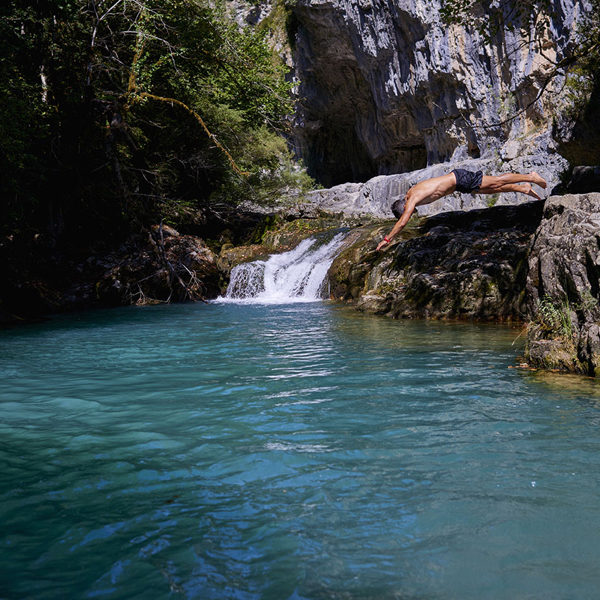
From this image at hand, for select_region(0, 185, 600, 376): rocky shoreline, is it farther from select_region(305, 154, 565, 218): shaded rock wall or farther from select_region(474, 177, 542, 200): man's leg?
select_region(305, 154, 565, 218): shaded rock wall

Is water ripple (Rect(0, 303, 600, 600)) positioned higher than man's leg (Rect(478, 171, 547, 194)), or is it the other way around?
man's leg (Rect(478, 171, 547, 194))

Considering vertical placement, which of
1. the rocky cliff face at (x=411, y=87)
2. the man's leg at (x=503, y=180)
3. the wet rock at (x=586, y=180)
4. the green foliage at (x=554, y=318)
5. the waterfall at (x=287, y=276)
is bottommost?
the green foliage at (x=554, y=318)

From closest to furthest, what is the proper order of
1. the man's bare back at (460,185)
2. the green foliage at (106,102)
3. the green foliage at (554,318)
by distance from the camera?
the green foliage at (554,318), the man's bare back at (460,185), the green foliage at (106,102)

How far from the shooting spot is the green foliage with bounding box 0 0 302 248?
40.9 ft

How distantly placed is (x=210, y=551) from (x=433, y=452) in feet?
5.48

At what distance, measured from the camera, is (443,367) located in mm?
5973

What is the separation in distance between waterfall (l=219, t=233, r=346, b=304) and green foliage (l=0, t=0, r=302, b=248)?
3.03m

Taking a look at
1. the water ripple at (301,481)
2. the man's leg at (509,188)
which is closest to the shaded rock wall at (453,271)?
the man's leg at (509,188)

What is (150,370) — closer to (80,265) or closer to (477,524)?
(477,524)

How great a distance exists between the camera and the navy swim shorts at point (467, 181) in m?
8.14

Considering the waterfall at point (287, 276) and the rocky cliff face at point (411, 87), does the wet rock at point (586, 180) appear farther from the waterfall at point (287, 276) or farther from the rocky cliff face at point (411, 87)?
the rocky cliff face at point (411, 87)

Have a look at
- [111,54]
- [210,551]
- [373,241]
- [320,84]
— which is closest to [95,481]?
[210,551]

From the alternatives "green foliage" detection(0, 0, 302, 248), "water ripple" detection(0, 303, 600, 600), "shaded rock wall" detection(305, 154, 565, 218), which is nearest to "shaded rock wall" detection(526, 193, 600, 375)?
"water ripple" detection(0, 303, 600, 600)

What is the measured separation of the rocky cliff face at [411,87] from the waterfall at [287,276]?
10.7 m
